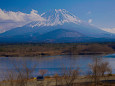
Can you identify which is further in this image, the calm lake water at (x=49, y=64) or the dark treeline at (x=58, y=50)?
the dark treeline at (x=58, y=50)

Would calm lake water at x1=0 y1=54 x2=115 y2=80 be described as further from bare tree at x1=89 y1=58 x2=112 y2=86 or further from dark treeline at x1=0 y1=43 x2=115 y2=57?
dark treeline at x1=0 y1=43 x2=115 y2=57

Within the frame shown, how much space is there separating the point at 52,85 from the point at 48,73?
375 inches

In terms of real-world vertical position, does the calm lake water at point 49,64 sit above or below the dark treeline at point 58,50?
below

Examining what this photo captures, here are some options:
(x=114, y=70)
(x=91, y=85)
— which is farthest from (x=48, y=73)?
(x=91, y=85)

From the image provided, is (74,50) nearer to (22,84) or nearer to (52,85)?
(52,85)

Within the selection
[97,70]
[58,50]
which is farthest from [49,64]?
[58,50]

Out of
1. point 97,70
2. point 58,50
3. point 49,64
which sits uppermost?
point 58,50

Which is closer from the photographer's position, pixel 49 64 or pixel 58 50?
pixel 49 64

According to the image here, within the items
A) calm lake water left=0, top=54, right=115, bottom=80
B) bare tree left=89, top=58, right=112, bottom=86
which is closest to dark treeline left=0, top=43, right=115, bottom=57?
calm lake water left=0, top=54, right=115, bottom=80

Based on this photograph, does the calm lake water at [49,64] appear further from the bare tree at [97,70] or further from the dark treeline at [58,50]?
the dark treeline at [58,50]

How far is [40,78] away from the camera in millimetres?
19594

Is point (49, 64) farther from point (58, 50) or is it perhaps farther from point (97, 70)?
point (58, 50)

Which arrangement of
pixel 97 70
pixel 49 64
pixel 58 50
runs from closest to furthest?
pixel 97 70
pixel 49 64
pixel 58 50

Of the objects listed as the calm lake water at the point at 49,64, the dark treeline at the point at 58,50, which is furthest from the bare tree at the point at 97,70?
the dark treeline at the point at 58,50
